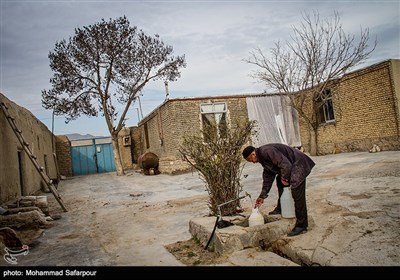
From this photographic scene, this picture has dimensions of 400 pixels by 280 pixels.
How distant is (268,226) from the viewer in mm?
3666

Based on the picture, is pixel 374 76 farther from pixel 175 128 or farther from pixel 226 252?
pixel 226 252

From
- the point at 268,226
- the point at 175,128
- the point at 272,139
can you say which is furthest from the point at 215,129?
the point at 272,139

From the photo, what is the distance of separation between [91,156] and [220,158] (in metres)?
19.6

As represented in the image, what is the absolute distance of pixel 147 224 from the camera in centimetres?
532

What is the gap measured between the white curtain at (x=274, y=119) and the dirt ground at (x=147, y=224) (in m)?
7.03

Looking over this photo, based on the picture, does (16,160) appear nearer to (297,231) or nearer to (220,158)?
(220,158)

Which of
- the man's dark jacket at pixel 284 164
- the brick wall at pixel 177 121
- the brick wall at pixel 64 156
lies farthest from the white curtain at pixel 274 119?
the brick wall at pixel 64 156

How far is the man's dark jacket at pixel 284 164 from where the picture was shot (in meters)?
3.73

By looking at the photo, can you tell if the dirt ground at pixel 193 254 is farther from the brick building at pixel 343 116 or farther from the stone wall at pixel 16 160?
the brick building at pixel 343 116

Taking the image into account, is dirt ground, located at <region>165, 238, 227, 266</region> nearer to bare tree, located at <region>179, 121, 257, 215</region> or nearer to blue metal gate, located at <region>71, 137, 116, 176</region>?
bare tree, located at <region>179, 121, 257, 215</region>

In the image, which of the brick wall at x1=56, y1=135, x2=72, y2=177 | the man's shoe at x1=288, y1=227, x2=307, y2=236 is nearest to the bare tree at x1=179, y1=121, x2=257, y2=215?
the man's shoe at x1=288, y1=227, x2=307, y2=236

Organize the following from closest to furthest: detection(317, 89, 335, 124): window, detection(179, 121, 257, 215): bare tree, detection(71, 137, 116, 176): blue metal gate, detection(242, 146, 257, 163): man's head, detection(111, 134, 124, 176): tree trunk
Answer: detection(242, 146, 257, 163): man's head
detection(179, 121, 257, 215): bare tree
detection(317, 89, 335, 124): window
detection(111, 134, 124, 176): tree trunk
detection(71, 137, 116, 176): blue metal gate

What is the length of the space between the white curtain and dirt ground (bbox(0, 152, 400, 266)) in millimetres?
7027

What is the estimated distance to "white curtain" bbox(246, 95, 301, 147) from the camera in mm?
15672
